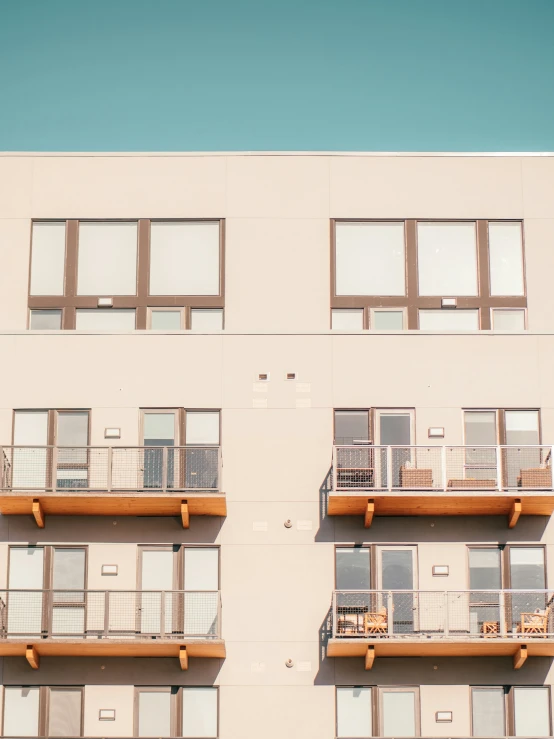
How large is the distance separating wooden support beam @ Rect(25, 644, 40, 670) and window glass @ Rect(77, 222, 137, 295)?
7.94 meters

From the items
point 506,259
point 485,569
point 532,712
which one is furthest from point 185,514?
point 506,259

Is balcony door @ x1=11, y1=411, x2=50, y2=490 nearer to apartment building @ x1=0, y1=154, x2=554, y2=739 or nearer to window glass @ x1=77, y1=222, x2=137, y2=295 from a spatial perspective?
apartment building @ x1=0, y1=154, x2=554, y2=739

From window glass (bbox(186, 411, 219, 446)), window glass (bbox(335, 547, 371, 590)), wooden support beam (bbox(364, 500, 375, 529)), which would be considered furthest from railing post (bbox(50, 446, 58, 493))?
wooden support beam (bbox(364, 500, 375, 529))

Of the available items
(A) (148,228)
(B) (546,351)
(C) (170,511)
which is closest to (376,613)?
(C) (170,511)

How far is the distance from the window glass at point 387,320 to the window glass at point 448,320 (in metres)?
0.46

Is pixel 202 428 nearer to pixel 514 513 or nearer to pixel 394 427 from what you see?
pixel 394 427

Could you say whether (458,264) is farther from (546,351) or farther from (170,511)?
(170,511)

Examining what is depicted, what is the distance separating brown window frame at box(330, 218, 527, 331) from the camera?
2845 cm

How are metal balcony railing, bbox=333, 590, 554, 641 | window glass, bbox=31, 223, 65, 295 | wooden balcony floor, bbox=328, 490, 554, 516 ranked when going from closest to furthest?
metal balcony railing, bbox=333, 590, 554, 641 → wooden balcony floor, bbox=328, 490, 554, 516 → window glass, bbox=31, 223, 65, 295

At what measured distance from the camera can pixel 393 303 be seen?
94.0 ft

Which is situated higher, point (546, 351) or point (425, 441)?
point (546, 351)

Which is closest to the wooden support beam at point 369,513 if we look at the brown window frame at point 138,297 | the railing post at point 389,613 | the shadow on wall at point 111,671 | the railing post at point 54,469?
the railing post at point 389,613

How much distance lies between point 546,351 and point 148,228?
9171 mm

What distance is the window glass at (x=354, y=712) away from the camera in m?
25.8
